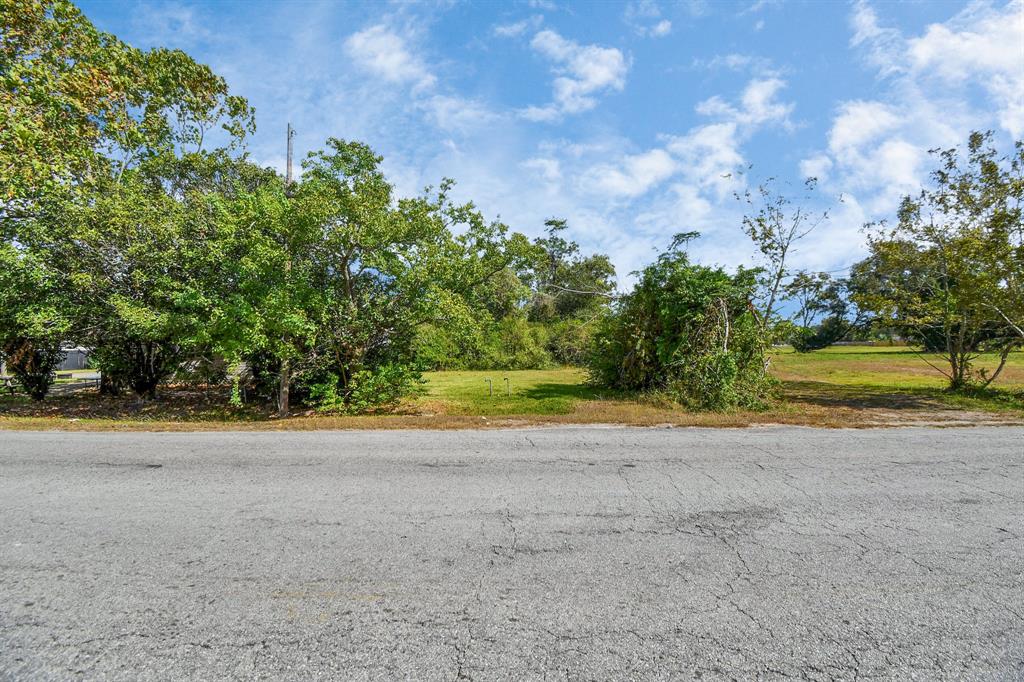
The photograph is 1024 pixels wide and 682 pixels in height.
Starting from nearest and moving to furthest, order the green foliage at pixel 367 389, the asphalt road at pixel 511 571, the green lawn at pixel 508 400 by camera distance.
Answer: the asphalt road at pixel 511 571 → the green foliage at pixel 367 389 → the green lawn at pixel 508 400

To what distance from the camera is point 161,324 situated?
10844 mm

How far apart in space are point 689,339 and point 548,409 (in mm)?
4923

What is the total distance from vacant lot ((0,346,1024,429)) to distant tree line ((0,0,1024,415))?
929 millimetres

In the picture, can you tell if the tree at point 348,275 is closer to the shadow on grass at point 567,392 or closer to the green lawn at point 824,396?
the green lawn at point 824,396

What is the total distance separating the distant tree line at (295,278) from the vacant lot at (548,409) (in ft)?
3.05

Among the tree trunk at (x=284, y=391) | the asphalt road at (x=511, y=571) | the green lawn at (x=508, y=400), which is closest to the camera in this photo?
the asphalt road at (x=511, y=571)

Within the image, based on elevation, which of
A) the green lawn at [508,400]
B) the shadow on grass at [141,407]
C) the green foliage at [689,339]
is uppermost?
the green foliage at [689,339]

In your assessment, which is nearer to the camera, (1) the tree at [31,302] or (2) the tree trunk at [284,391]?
(1) the tree at [31,302]

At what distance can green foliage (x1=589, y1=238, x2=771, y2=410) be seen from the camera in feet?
39.3

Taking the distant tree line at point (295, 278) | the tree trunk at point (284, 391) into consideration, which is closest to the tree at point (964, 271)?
the distant tree line at point (295, 278)

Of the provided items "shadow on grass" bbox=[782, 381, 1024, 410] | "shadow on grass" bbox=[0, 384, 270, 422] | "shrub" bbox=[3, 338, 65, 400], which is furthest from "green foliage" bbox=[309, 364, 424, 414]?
"shadow on grass" bbox=[782, 381, 1024, 410]

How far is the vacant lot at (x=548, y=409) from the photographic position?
9875 millimetres

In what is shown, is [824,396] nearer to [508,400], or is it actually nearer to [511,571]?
[508,400]

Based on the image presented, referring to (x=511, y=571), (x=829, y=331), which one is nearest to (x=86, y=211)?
(x=511, y=571)
